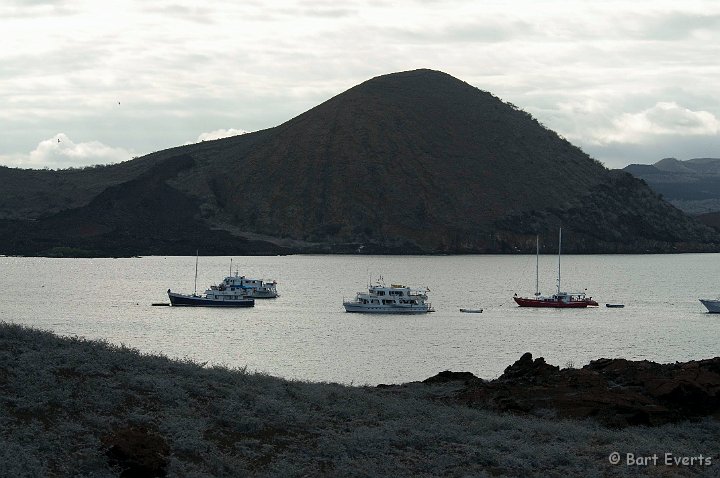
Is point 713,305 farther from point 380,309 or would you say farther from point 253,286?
point 253,286

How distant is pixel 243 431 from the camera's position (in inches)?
855

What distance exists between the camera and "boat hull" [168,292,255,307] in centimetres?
10694

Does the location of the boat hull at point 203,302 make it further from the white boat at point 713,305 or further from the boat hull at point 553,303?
the white boat at point 713,305

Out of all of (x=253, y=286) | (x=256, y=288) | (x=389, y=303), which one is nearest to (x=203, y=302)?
(x=253, y=286)

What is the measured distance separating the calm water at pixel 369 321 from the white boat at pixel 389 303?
2.66 meters

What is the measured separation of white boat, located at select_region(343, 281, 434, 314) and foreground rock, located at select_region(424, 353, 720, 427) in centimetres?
7110

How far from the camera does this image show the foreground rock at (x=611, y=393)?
83.6 feet

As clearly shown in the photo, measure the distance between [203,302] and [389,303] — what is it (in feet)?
63.6

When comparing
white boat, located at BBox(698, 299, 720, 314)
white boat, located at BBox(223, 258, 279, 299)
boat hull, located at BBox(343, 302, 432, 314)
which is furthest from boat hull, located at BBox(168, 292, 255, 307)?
white boat, located at BBox(698, 299, 720, 314)

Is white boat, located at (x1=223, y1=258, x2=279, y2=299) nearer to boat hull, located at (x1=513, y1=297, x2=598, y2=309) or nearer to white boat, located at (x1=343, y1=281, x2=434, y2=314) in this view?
white boat, located at (x1=343, y1=281, x2=434, y2=314)

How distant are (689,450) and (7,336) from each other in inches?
609

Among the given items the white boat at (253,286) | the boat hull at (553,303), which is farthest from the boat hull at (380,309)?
the white boat at (253,286)

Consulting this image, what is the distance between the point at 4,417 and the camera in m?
19.8

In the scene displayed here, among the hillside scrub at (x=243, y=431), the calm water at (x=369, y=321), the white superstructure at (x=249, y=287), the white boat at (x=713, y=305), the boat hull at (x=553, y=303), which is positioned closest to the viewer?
the hillside scrub at (x=243, y=431)
